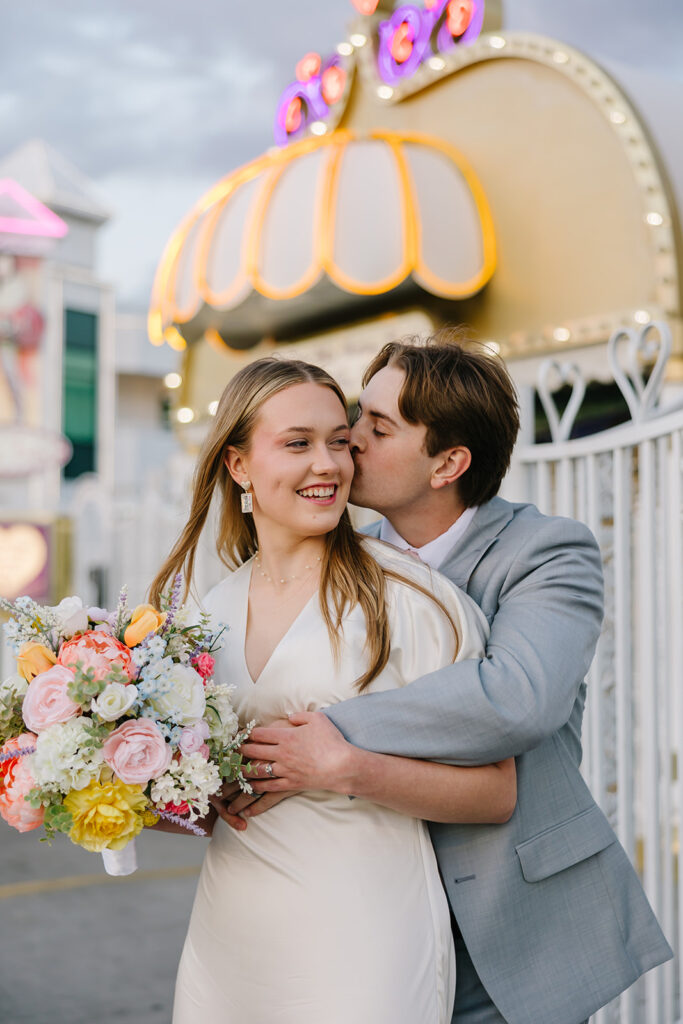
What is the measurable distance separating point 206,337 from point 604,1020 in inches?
235

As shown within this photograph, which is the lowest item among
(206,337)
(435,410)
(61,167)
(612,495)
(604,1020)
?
(604,1020)

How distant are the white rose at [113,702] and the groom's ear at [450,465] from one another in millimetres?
828

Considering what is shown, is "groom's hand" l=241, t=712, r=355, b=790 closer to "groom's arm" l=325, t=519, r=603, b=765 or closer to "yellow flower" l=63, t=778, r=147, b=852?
"groom's arm" l=325, t=519, r=603, b=765

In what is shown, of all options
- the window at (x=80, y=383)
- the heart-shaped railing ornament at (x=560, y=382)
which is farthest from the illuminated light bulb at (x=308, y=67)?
the window at (x=80, y=383)

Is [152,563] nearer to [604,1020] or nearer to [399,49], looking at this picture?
[399,49]

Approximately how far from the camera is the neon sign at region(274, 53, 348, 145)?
800cm

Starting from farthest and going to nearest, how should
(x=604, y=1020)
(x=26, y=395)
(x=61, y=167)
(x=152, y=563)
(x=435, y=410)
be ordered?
(x=61, y=167) < (x=26, y=395) < (x=152, y=563) < (x=604, y=1020) < (x=435, y=410)

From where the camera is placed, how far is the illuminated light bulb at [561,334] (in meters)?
6.18

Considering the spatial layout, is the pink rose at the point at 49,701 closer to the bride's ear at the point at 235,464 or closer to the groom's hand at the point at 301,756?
the groom's hand at the point at 301,756

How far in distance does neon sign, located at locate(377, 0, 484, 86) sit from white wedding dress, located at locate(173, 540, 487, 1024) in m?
5.90

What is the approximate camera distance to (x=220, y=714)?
71.7 inches

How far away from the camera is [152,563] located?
900cm

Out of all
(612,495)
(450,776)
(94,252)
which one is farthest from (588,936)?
(94,252)

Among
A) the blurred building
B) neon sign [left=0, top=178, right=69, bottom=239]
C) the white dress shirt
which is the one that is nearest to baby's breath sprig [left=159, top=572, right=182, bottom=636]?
the white dress shirt
